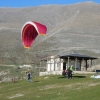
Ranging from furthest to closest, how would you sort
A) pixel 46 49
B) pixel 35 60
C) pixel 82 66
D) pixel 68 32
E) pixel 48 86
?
1. pixel 68 32
2. pixel 46 49
3. pixel 35 60
4. pixel 82 66
5. pixel 48 86

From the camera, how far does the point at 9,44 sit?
153 meters

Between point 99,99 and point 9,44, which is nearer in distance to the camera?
point 99,99

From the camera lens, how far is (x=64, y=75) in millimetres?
39500

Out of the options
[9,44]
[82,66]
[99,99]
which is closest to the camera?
[99,99]

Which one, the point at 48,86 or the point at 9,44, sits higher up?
the point at 9,44

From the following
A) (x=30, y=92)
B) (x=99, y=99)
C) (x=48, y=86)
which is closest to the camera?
(x=99, y=99)

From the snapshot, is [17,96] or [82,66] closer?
[17,96]

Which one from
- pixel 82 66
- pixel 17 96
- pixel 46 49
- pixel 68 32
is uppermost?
pixel 68 32

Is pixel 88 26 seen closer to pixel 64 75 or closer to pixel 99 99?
pixel 64 75

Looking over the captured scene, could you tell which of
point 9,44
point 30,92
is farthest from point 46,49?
point 30,92

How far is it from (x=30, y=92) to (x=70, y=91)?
3.76m

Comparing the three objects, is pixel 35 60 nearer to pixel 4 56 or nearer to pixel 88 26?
pixel 4 56

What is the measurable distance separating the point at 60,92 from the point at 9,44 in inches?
5038

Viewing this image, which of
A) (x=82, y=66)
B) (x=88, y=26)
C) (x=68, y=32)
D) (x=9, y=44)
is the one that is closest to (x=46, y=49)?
(x=9, y=44)
